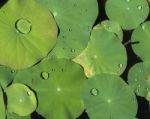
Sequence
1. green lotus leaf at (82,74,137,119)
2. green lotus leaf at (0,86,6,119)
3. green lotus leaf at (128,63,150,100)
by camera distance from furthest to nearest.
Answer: green lotus leaf at (128,63,150,100)
green lotus leaf at (82,74,137,119)
green lotus leaf at (0,86,6,119)

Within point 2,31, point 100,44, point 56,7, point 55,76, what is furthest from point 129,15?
point 2,31

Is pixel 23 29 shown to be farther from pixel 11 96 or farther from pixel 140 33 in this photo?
pixel 140 33

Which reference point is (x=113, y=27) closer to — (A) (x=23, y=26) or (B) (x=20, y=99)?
(A) (x=23, y=26)

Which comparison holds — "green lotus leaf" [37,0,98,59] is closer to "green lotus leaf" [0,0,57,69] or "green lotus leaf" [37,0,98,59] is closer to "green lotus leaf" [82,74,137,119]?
"green lotus leaf" [0,0,57,69]

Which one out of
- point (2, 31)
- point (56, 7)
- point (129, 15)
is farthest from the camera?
point (129, 15)

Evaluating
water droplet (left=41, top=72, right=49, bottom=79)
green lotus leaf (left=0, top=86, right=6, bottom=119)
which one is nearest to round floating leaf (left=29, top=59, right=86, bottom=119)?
water droplet (left=41, top=72, right=49, bottom=79)

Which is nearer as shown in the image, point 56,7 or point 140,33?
point 56,7
